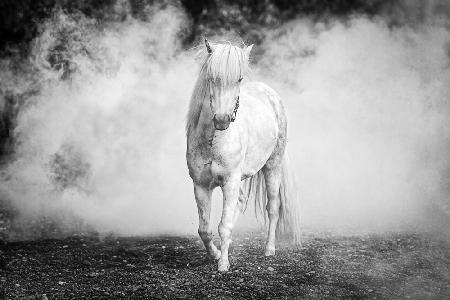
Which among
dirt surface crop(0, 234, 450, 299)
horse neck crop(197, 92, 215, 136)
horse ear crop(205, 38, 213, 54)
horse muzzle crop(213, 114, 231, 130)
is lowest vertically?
dirt surface crop(0, 234, 450, 299)

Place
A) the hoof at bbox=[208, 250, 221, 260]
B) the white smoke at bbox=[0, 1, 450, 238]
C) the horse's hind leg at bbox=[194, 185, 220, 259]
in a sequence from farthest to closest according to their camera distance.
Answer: the white smoke at bbox=[0, 1, 450, 238] → the hoof at bbox=[208, 250, 221, 260] → the horse's hind leg at bbox=[194, 185, 220, 259]

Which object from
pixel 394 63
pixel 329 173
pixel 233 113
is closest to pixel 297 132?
pixel 329 173

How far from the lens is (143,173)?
9.16 metres

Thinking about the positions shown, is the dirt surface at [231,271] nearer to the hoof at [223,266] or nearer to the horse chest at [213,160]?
the hoof at [223,266]

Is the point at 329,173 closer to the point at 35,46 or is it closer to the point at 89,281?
the point at 89,281

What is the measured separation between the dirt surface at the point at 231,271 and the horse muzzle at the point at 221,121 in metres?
1.47

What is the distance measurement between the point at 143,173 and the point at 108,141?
922 mm

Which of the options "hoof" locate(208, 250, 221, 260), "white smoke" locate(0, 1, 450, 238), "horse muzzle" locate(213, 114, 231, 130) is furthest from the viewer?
"white smoke" locate(0, 1, 450, 238)

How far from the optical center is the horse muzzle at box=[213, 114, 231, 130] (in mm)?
4453

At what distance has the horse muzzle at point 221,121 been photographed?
4453 mm

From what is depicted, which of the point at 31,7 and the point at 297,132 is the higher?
the point at 31,7

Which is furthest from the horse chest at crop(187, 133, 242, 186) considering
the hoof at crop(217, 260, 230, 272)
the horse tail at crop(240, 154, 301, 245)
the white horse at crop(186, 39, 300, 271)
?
the horse tail at crop(240, 154, 301, 245)

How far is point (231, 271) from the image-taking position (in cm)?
522

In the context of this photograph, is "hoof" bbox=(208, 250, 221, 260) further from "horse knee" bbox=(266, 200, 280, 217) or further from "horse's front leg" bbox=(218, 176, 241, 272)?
"horse knee" bbox=(266, 200, 280, 217)
